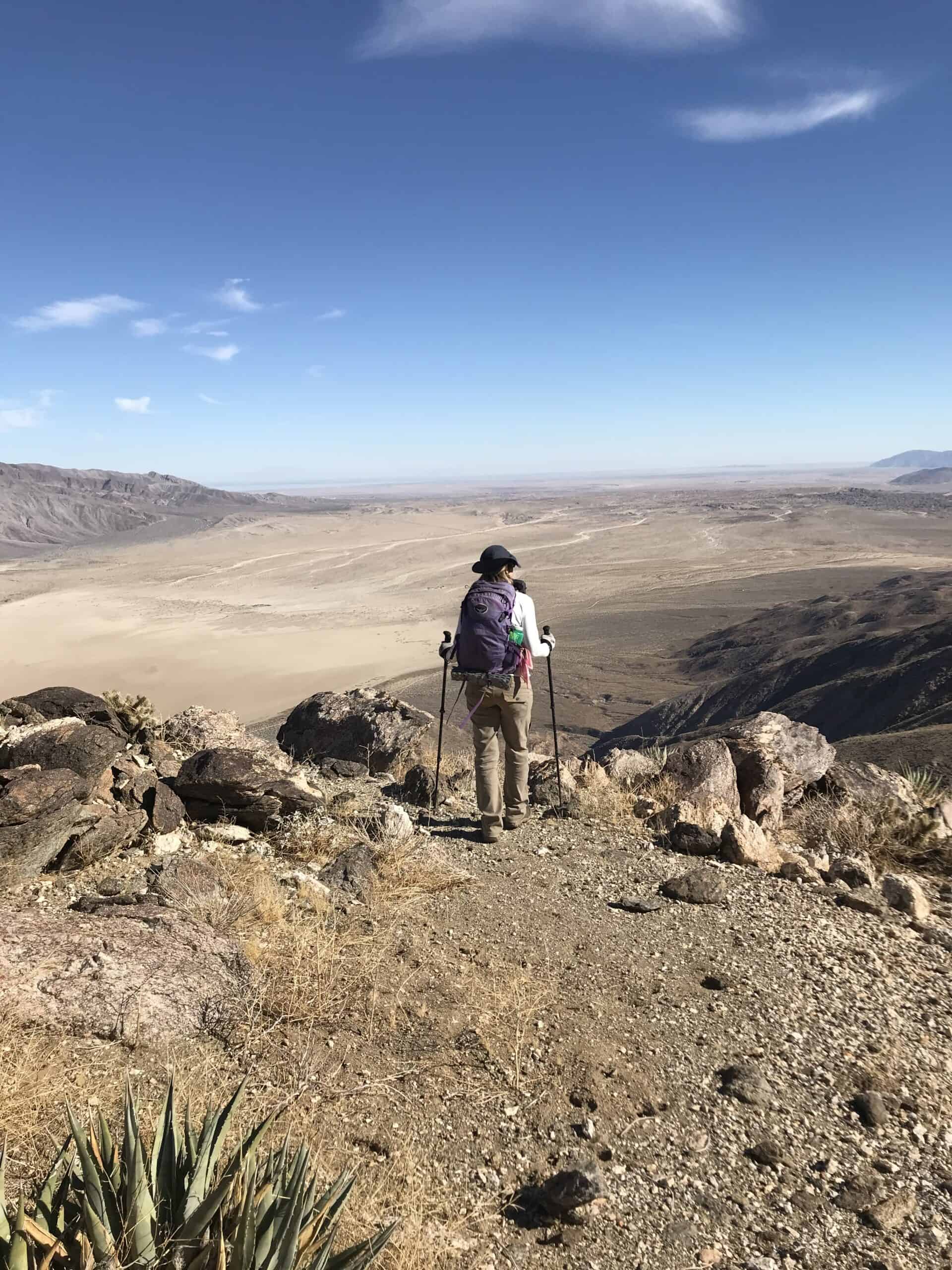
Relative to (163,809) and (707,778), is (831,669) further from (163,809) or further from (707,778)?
(163,809)

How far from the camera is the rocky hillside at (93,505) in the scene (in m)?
92.6

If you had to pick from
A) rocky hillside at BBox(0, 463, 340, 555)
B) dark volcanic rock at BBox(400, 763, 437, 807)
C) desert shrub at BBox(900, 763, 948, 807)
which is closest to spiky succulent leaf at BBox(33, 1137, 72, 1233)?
dark volcanic rock at BBox(400, 763, 437, 807)

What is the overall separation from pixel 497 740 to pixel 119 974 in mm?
A: 2497

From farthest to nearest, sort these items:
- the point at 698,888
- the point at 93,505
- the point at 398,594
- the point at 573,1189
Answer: the point at 93,505 → the point at 398,594 → the point at 698,888 → the point at 573,1189

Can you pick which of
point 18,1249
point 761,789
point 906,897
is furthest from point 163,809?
point 761,789

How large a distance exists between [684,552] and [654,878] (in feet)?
192

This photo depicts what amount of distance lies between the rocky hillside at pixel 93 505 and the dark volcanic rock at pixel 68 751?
3369 inches

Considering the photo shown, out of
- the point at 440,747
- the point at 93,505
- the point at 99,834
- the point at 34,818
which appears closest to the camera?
the point at 34,818

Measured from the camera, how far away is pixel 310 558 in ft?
220

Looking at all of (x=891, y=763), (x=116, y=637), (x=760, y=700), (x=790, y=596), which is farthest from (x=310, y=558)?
(x=891, y=763)

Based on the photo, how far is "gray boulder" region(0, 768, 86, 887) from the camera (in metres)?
3.79

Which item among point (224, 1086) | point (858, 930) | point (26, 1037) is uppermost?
point (26, 1037)

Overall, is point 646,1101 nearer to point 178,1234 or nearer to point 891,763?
point 178,1234

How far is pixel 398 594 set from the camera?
4969 cm
